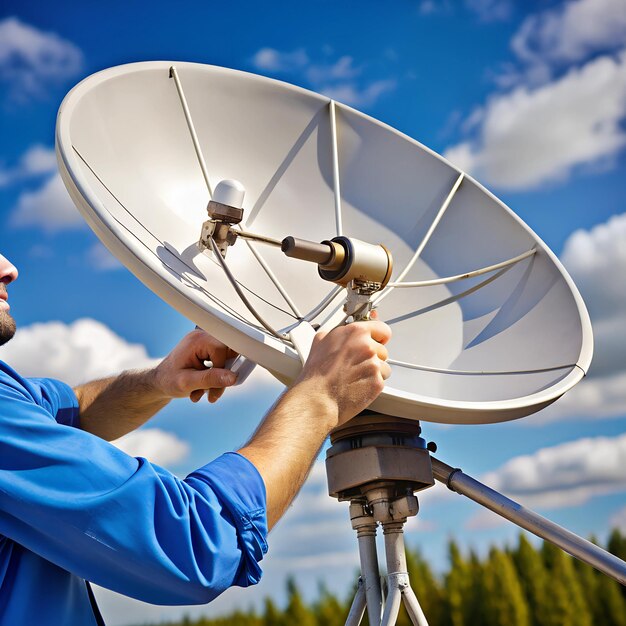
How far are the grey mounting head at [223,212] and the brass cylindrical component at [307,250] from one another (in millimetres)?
631

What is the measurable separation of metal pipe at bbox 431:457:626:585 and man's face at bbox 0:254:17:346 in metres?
1.88

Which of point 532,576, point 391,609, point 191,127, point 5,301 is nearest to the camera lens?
point 5,301

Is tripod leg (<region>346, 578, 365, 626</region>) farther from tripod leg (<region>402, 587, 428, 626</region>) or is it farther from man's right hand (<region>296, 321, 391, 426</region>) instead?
man's right hand (<region>296, 321, 391, 426</region>)

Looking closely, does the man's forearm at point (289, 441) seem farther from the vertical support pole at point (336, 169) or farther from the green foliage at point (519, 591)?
the green foliage at point (519, 591)

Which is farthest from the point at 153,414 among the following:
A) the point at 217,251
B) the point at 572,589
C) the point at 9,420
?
the point at 572,589

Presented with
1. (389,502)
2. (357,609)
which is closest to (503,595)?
(357,609)

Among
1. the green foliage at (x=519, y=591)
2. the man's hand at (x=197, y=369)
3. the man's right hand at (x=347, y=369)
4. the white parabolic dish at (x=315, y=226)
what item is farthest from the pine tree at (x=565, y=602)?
the man's right hand at (x=347, y=369)

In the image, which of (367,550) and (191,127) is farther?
(191,127)

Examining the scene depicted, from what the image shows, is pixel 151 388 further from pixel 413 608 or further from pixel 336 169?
pixel 336 169

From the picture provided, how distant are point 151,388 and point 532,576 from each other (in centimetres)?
1489

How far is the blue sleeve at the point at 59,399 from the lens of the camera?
333 cm

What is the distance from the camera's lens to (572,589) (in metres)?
16.5

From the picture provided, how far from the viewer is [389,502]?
3336 millimetres

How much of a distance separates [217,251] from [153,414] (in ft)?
3.24
